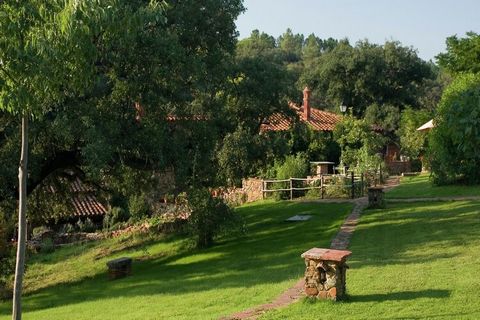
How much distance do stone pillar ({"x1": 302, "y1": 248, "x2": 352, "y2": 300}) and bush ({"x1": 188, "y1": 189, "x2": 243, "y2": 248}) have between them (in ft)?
27.5

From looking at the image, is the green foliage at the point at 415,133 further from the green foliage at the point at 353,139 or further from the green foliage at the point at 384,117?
the green foliage at the point at 384,117

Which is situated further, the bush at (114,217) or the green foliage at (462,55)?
the green foliage at (462,55)

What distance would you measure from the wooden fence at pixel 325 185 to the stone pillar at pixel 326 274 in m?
15.1

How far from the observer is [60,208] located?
2095 centimetres

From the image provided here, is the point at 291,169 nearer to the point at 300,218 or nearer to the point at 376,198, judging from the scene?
the point at 300,218

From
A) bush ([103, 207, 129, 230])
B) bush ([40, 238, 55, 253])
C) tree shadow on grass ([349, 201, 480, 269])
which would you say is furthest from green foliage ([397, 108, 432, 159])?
bush ([40, 238, 55, 253])

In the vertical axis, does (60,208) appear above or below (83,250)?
above

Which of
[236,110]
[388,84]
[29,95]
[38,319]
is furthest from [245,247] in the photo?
[388,84]

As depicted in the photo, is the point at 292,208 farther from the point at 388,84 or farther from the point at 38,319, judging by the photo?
the point at 388,84

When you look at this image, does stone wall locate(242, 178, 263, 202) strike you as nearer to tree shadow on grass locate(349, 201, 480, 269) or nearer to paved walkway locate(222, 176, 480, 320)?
paved walkway locate(222, 176, 480, 320)

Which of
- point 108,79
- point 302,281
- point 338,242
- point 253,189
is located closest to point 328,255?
point 302,281

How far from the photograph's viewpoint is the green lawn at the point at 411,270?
7852mm

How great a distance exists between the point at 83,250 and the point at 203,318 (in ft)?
49.1

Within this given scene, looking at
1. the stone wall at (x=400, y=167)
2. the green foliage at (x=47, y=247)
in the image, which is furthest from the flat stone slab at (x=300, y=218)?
the stone wall at (x=400, y=167)
